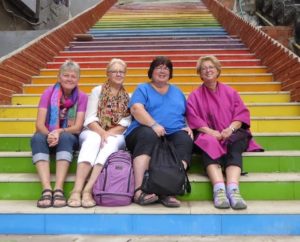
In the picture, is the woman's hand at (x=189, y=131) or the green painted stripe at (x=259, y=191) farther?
the woman's hand at (x=189, y=131)

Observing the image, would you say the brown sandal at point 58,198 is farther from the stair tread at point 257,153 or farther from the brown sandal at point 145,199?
the stair tread at point 257,153

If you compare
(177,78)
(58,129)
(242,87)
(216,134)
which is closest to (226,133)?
(216,134)

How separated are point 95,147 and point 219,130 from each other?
93 centimetres

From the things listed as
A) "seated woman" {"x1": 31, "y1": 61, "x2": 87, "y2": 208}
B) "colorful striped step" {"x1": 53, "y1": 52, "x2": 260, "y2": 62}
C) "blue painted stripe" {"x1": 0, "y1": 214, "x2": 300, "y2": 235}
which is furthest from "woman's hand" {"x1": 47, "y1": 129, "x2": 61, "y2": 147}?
"colorful striped step" {"x1": 53, "y1": 52, "x2": 260, "y2": 62}

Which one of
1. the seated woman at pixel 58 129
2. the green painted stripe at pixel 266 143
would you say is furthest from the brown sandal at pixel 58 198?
the green painted stripe at pixel 266 143

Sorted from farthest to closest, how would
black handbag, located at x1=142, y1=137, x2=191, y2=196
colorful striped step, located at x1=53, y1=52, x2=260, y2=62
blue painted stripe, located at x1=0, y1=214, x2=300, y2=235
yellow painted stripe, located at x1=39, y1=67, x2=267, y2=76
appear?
colorful striped step, located at x1=53, y1=52, x2=260, y2=62
yellow painted stripe, located at x1=39, y1=67, x2=267, y2=76
black handbag, located at x1=142, y1=137, x2=191, y2=196
blue painted stripe, located at x1=0, y1=214, x2=300, y2=235

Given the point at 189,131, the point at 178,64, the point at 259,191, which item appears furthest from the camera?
the point at 178,64

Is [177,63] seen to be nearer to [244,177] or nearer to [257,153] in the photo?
[257,153]

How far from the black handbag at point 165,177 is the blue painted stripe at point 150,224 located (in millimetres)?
178

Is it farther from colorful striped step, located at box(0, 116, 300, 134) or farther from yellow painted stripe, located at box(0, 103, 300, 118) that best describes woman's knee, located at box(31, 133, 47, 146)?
yellow painted stripe, located at box(0, 103, 300, 118)

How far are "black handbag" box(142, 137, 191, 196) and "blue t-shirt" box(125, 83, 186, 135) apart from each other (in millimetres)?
370

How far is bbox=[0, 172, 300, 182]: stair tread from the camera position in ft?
10.3

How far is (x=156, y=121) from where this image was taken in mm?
3369

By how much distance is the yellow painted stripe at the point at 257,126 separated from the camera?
160 inches
